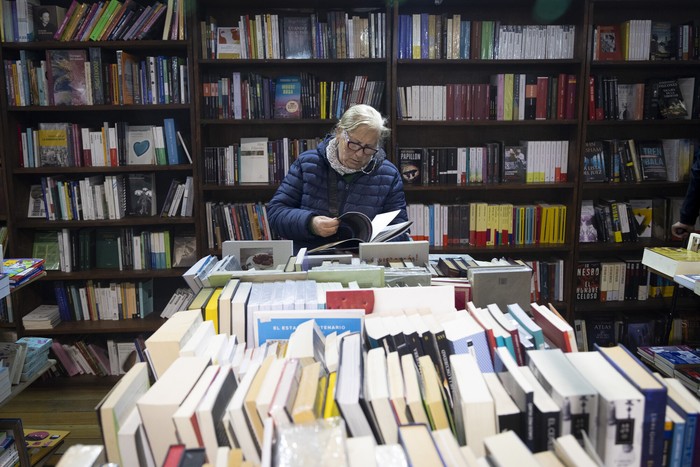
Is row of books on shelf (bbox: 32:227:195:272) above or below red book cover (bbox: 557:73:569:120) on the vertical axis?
below

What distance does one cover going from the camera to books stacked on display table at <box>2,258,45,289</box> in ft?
6.77

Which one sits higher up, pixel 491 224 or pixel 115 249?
pixel 491 224

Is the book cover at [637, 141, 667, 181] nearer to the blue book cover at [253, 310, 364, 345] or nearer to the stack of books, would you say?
the blue book cover at [253, 310, 364, 345]

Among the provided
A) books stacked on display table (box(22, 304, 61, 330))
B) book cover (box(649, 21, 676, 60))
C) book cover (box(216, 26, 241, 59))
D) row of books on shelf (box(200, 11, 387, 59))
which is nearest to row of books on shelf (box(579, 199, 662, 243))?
book cover (box(649, 21, 676, 60))

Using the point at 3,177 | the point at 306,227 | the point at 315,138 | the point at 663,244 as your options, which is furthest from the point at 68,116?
the point at 663,244

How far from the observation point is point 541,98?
3270 millimetres

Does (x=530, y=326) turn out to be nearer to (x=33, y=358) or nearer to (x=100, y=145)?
(x=33, y=358)

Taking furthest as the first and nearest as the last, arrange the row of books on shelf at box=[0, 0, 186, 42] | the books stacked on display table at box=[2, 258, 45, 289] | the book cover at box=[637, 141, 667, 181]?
1. the book cover at box=[637, 141, 667, 181]
2. the row of books on shelf at box=[0, 0, 186, 42]
3. the books stacked on display table at box=[2, 258, 45, 289]

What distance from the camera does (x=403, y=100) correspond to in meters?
3.24

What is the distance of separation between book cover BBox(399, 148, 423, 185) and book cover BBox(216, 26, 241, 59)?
1.06 metres

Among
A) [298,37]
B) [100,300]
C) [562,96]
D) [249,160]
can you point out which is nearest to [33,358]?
[100,300]

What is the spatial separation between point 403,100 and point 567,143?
39.1 inches

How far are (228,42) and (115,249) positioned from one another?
136 cm

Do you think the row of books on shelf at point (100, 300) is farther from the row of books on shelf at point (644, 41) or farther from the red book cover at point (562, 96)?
the row of books on shelf at point (644, 41)
